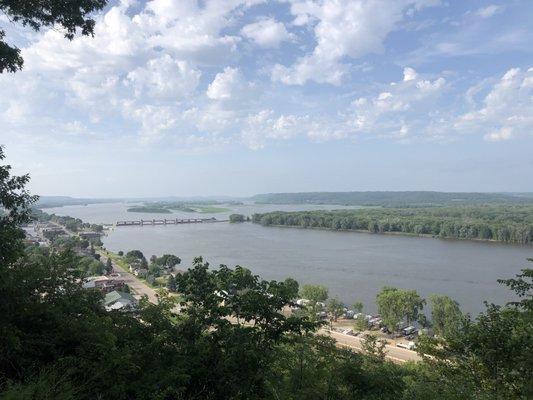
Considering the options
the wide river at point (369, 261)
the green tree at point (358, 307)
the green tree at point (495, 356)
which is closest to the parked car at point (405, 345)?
the green tree at point (358, 307)

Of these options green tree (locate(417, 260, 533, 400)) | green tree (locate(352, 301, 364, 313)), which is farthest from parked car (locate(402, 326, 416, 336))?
green tree (locate(417, 260, 533, 400))

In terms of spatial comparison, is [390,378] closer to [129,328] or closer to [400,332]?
[129,328]

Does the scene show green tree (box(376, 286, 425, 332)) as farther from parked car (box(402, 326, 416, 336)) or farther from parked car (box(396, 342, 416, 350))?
parked car (box(396, 342, 416, 350))

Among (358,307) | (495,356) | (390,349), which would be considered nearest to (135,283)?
(358,307)

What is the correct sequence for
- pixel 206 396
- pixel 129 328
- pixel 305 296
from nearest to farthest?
pixel 206 396
pixel 129 328
pixel 305 296

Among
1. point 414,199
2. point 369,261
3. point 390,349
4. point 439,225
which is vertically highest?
point 414,199

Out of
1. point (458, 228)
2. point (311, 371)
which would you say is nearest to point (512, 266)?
point (458, 228)

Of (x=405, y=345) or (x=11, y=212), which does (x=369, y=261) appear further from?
(x=11, y=212)

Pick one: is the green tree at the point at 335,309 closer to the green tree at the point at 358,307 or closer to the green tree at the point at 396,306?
the green tree at the point at 358,307
